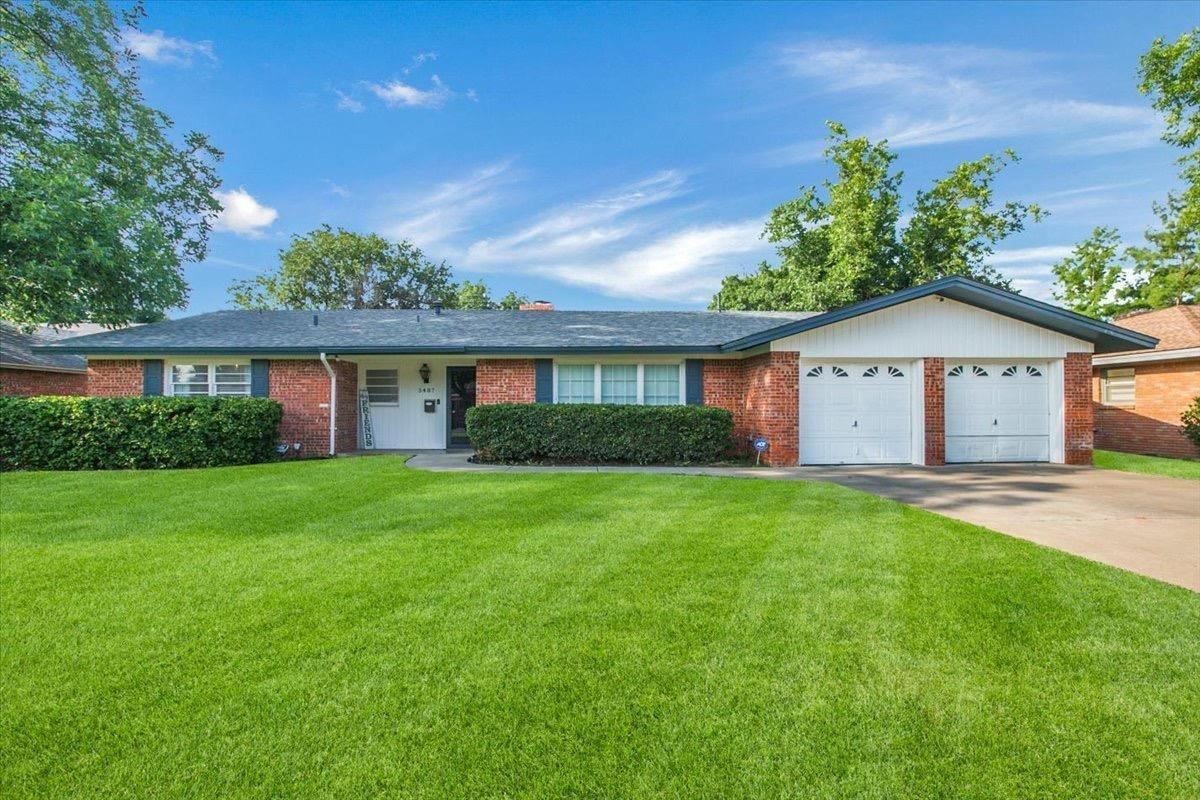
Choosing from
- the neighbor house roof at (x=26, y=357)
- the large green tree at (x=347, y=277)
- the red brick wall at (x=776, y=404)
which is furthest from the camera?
the large green tree at (x=347, y=277)

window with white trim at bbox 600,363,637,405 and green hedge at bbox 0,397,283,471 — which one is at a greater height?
window with white trim at bbox 600,363,637,405

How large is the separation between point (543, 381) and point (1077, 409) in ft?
36.0

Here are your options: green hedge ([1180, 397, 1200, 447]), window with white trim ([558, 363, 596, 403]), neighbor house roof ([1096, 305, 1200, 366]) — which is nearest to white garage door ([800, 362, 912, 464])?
window with white trim ([558, 363, 596, 403])

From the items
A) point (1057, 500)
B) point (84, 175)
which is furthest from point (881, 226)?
point (84, 175)

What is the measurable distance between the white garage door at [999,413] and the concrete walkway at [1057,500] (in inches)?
20.7

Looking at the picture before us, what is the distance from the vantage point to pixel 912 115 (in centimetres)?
1571

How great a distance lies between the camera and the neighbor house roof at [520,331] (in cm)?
1103

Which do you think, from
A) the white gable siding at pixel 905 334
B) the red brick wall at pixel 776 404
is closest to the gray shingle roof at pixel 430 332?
the red brick wall at pixel 776 404

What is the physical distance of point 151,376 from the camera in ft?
42.1

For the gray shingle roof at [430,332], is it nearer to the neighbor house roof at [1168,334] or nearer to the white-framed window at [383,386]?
the white-framed window at [383,386]

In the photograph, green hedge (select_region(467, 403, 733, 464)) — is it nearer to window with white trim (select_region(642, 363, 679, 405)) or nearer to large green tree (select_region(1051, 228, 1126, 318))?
window with white trim (select_region(642, 363, 679, 405))

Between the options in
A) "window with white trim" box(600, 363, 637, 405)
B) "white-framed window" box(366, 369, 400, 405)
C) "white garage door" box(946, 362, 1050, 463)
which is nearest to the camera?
"white garage door" box(946, 362, 1050, 463)

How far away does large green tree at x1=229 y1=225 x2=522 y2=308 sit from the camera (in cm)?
3262

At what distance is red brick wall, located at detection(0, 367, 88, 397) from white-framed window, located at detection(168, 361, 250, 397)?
748 centimetres
